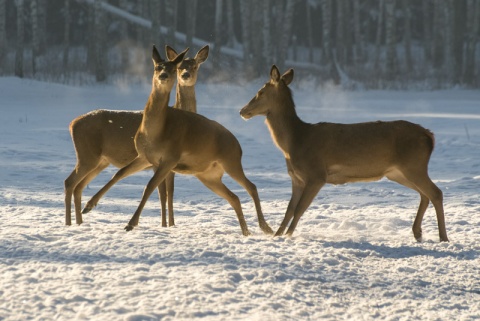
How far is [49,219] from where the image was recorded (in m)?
9.58

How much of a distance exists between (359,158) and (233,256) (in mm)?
1925

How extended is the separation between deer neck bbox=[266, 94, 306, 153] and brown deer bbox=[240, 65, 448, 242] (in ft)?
0.07

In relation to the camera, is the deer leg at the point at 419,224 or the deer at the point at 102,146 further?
the deer at the point at 102,146

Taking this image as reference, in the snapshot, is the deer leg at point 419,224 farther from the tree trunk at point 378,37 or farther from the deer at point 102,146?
the tree trunk at point 378,37

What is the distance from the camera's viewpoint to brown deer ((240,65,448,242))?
832 centimetres

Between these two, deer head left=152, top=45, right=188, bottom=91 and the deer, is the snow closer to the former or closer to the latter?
the deer

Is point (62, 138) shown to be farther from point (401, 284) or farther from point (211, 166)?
point (401, 284)

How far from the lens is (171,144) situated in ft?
27.2

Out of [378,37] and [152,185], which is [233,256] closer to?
[152,185]

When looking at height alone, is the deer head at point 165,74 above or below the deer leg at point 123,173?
above

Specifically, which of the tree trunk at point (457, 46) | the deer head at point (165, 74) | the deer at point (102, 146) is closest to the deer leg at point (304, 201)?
the deer at point (102, 146)

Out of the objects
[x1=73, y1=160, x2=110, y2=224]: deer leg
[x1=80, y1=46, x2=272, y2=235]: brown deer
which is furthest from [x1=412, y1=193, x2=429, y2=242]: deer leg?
[x1=73, y1=160, x2=110, y2=224]: deer leg

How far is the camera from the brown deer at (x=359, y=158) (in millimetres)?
8320

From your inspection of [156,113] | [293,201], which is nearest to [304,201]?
[293,201]
